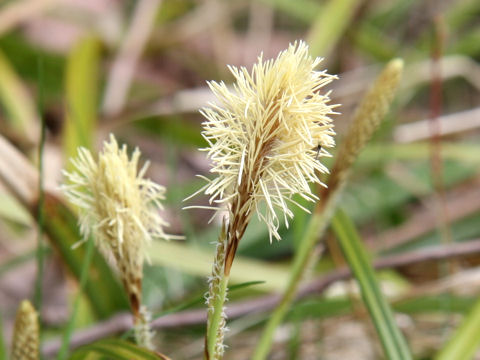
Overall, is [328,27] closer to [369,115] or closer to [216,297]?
[369,115]

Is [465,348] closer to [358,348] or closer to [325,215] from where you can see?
[325,215]

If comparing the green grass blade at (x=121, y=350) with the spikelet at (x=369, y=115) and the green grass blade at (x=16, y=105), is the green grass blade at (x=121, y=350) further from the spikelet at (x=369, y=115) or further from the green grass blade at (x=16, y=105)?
the green grass blade at (x=16, y=105)

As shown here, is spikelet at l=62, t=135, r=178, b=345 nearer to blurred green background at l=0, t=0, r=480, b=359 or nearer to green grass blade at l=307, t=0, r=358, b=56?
blurred green background at l=0, t=0, r=480, b=359

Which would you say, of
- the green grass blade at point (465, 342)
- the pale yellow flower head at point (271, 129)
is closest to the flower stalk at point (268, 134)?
the pale yellow flower head at point (271, 129)

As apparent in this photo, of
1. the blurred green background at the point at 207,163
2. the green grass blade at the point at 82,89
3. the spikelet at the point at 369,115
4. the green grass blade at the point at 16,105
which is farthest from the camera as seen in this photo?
the green grass blade at the point at 16,105

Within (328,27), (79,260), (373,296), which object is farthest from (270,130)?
(328,27)

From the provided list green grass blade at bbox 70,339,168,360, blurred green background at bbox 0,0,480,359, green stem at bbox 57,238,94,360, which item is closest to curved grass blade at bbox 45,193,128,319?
blurred green background at bbox 0,0,480,359
